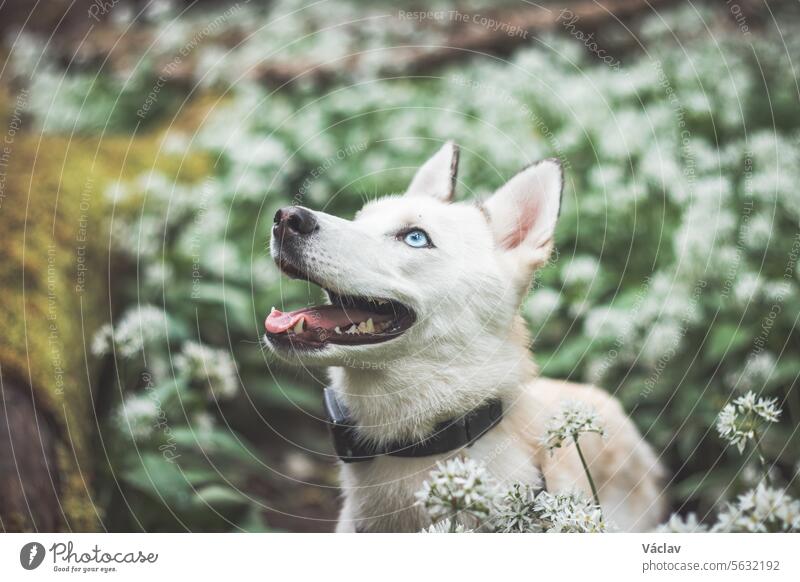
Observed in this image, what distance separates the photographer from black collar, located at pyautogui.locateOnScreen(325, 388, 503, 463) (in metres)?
2.38

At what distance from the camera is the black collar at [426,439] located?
238 centimetres

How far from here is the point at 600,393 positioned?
3.26 m

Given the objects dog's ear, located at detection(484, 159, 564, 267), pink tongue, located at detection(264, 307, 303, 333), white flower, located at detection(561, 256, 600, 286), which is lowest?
pink tongue, located at detection(264, 307, 303, 333)

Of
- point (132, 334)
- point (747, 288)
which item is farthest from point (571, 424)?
point (132, 334)

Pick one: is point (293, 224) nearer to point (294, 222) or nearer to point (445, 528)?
point (294, 222)

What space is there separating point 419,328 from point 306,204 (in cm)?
236

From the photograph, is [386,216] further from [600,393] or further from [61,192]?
[61,192]

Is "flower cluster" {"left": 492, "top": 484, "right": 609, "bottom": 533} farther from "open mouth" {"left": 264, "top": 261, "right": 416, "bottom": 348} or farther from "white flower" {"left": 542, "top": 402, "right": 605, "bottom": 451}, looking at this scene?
"open mouth" {"left": 264, "top": 261, "right": 416, "bottom": 348}

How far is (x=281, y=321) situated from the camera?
7.52 ft

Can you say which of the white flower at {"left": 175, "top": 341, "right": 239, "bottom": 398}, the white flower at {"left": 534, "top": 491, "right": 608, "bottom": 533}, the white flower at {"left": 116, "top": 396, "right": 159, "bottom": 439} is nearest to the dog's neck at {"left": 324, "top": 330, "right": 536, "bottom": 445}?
the white flower at {"left": 534, "top": 491, "right": 608, "bottom": 533}

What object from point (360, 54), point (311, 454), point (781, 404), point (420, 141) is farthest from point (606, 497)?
point (360, 54)

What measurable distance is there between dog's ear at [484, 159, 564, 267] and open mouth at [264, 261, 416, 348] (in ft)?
1.74

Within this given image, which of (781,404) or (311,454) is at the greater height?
(781,404)
